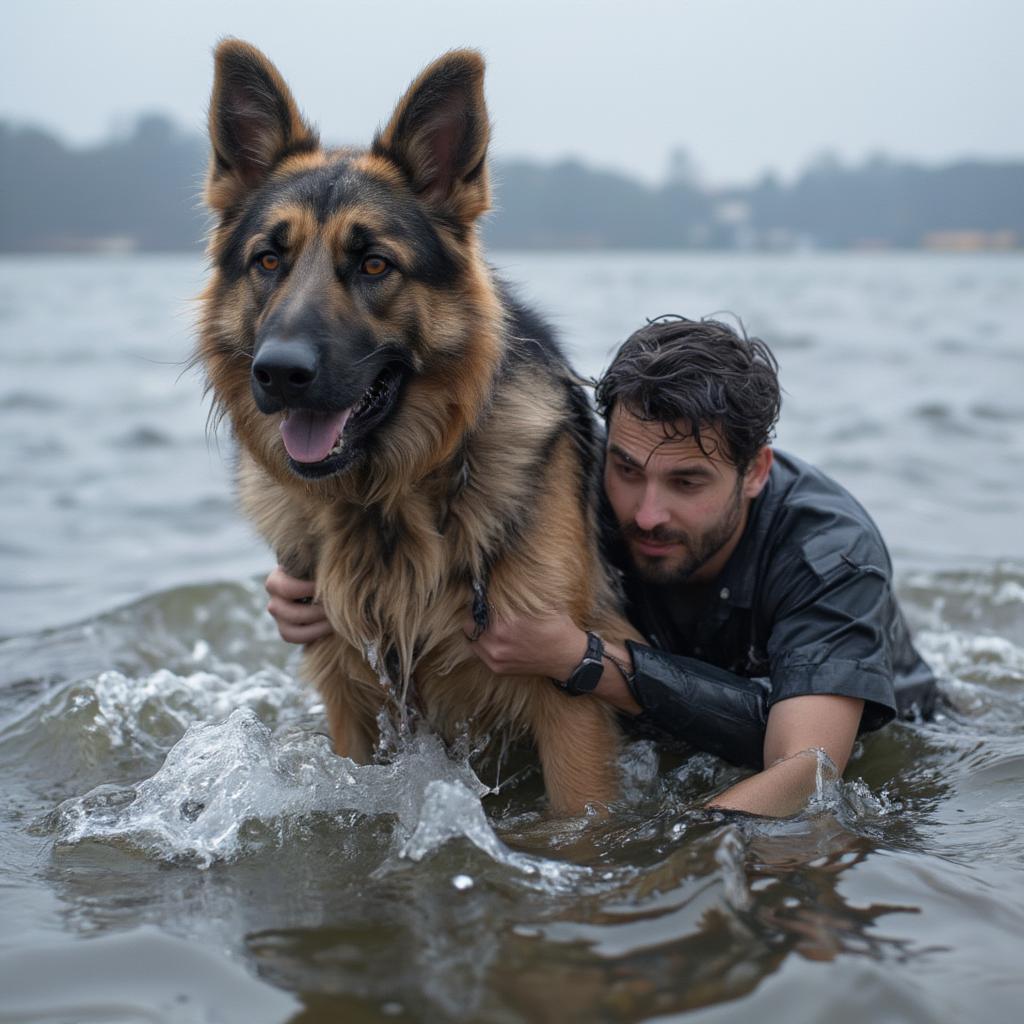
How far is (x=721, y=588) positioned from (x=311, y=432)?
1719mm

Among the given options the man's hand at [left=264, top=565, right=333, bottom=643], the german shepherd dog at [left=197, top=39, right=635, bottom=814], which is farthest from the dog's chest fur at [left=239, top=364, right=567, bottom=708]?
the man's hand at [left=264, top=565, right=333, bottom=643]

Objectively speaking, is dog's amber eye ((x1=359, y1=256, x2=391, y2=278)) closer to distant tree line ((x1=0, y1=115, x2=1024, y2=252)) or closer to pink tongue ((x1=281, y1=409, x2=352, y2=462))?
pink tongue ((x1=281, y1=409, x2=352, y2=462))

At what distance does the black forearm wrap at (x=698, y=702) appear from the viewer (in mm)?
4281

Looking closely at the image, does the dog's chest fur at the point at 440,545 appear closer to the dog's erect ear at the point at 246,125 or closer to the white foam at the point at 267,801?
→ the white foam at the point at 267,801

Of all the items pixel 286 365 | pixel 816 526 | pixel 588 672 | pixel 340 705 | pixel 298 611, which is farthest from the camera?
pixel 340 705

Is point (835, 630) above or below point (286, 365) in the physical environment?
below

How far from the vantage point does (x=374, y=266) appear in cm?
386

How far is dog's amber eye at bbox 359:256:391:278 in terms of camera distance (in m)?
3.85

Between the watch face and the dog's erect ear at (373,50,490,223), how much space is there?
5.23 feet

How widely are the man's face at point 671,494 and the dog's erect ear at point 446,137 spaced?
0.99m

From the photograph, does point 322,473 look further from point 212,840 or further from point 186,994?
point 186,994

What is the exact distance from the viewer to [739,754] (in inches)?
175

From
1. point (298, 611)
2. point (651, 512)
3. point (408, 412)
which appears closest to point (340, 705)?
point (298, 611)

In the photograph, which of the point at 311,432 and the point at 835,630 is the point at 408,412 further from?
the point at 835,630
